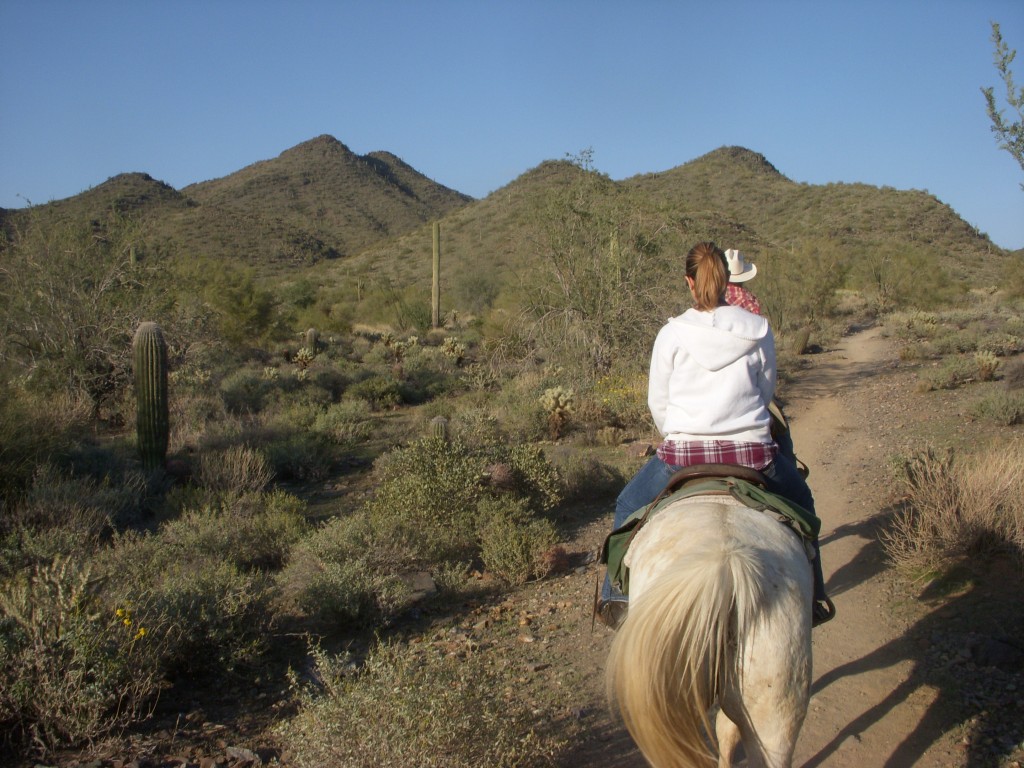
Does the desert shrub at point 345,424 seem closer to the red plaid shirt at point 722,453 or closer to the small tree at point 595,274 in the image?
the small tree at point 595,274

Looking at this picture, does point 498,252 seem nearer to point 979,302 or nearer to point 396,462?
point 979,302

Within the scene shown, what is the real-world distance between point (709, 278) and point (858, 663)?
2.83 m

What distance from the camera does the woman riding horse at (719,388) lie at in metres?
3.10

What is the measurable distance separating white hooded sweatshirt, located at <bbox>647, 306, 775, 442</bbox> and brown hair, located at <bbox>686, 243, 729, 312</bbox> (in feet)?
0.27

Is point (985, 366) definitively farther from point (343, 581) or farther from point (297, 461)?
point (343, 581)

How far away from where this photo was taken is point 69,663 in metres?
3.74

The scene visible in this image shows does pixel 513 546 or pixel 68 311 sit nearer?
pixel 513 546

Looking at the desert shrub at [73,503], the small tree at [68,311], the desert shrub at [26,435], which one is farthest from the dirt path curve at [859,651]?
the small tree at [68,311]

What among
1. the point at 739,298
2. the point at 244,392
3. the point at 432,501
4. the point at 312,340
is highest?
the point at 739,298

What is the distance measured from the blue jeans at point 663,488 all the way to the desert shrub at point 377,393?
12153mm

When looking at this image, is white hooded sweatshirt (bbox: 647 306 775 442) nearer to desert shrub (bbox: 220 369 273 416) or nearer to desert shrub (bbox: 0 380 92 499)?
desert shrub (bbox: 0 380 92 499)

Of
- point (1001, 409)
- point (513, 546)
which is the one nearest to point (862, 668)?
point (513, 546)

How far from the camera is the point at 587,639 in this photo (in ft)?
16.6

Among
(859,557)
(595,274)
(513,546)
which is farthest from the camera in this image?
(595,274)
